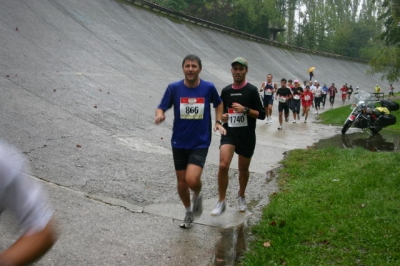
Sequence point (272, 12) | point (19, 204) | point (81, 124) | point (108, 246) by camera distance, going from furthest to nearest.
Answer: point (272, 12) < point (81, 124) < point (108, 246) < point (19, 204)

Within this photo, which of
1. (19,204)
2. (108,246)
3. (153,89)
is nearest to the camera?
(19,204)

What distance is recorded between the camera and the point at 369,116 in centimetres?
1595

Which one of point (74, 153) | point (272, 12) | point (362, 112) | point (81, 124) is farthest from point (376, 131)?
point (272, 12)

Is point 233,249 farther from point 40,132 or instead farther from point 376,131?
point 376,131

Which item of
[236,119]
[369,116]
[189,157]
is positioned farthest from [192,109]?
[369,116]

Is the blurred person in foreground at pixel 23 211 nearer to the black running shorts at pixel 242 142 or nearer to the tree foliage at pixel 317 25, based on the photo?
the black running shorts at pixel 242 142

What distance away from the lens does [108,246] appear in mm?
4707

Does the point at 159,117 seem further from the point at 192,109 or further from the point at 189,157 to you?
the point at 189,157

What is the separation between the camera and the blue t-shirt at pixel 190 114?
5.46 meters

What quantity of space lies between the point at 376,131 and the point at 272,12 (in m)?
53.4

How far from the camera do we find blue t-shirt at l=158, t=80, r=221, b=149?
546 cm

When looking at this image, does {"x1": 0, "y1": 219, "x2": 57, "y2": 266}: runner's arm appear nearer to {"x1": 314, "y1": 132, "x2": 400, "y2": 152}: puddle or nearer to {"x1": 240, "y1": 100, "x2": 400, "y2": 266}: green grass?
{"x1": 240, "y1": 100, "x2": 400, "y2": 266}: green grass

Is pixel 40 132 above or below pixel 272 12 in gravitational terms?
below

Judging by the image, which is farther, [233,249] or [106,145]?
[106,145]
